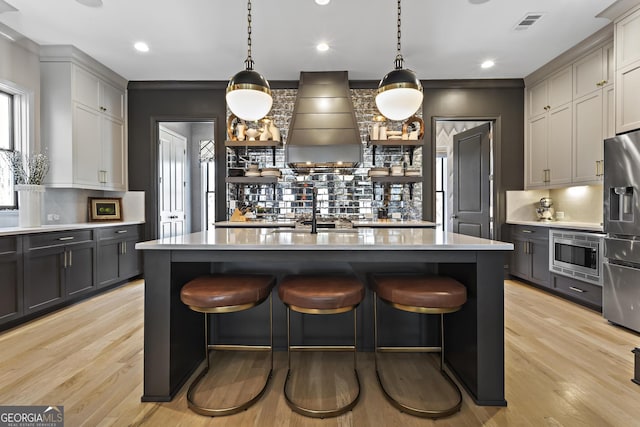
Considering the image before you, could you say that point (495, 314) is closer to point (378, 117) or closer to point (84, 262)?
point (378, 117)

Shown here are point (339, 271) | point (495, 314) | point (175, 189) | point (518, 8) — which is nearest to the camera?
point (495, 314)

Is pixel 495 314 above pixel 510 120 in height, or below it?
below

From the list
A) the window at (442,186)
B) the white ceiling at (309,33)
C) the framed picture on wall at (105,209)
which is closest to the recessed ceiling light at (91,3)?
the white ceiling at (309,33)

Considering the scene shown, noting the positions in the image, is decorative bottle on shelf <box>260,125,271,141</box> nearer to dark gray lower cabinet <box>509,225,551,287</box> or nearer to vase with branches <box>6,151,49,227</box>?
vase with branches <box>6,151,49,227</box>

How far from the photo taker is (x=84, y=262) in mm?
3645

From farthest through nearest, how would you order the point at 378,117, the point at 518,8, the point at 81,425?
→ the point at 378,117, the point at 518,8, the point at 81,425

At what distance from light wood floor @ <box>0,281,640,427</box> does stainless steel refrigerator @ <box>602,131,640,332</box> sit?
21 centimetres

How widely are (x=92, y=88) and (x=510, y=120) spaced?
18.8 ft

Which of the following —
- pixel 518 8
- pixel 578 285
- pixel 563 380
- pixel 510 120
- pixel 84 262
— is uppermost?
pixel 518 8

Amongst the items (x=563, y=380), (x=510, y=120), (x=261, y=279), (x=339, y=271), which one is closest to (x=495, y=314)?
(x=563, y=380)

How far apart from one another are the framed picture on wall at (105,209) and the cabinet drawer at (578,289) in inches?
227

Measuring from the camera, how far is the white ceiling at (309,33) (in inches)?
121

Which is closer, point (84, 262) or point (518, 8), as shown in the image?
point (518, 8)

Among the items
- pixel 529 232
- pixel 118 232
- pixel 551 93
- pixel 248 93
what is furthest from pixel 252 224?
pixel 551 93
